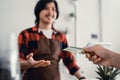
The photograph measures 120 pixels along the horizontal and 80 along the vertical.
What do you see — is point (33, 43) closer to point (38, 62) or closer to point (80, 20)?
point (38, 62)

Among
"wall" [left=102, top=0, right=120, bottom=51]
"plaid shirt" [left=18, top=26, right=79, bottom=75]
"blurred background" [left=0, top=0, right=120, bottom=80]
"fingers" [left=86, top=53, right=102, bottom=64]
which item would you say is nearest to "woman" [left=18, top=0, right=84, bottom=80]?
"plaid shirt" [left=18, top=26, right=79, bottom=75]

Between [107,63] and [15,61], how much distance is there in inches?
25.3

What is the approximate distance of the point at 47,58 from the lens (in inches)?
63.4

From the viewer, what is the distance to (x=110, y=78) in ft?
5.02

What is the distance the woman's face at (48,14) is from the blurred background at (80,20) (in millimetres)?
1024

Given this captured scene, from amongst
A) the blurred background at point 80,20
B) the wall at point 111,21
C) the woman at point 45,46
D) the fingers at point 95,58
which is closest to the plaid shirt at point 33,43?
the woman at point 45,46

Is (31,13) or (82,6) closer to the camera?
(31,13)

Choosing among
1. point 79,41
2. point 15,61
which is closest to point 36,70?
point 15,61

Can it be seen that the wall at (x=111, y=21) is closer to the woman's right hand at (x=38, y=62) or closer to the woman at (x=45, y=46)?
the woman at (x=45, y=46)

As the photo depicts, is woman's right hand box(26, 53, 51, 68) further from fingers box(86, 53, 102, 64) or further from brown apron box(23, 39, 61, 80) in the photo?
brown apron box(23, 39, 61, 80)

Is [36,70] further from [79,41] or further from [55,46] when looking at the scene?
[79,41]

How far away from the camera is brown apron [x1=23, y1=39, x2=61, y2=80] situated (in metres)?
1.54

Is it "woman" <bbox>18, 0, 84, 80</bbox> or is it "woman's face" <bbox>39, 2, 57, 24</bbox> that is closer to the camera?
"woman" <bbox>18, 0, 84, 80</bbox>

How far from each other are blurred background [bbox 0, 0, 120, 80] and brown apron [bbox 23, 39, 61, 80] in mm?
1089
